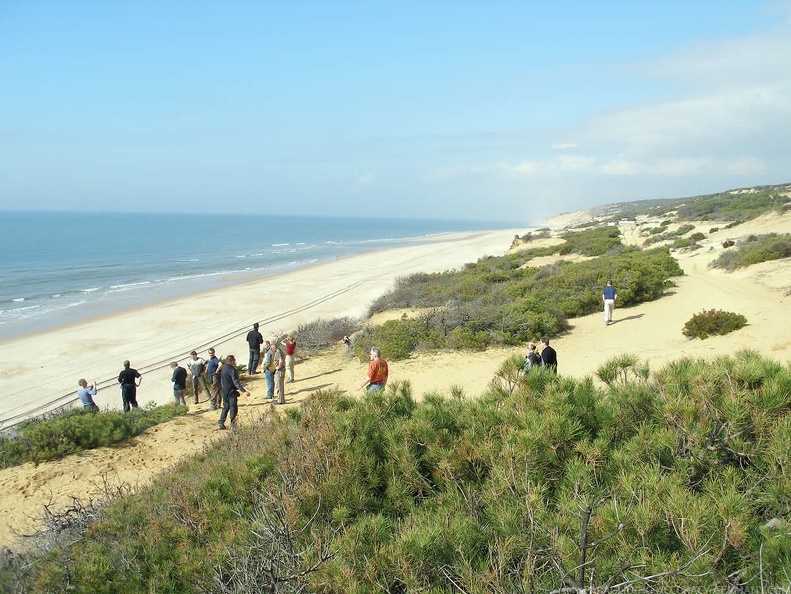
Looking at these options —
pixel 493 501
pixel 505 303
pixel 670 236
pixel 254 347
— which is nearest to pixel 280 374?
pixel 254 347

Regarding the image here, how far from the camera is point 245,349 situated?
21.3 m

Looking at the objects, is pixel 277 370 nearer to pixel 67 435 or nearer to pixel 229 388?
pixel 229 388

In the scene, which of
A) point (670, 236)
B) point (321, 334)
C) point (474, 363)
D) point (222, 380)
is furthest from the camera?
point (670, 236)

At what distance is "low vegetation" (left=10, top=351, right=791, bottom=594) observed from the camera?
2.81 m

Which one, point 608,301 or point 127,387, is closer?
point 127,387

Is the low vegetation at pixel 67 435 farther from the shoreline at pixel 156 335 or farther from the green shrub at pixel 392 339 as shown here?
the green shrub at pixel 392 339

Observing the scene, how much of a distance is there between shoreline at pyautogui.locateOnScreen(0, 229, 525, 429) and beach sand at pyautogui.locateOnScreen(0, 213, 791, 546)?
0.08m

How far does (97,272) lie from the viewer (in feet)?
155

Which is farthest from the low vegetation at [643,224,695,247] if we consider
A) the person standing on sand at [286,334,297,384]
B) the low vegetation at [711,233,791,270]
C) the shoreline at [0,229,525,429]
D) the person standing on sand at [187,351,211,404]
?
the person standing on sand at [187,351,211,404]

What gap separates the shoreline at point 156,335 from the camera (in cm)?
1742

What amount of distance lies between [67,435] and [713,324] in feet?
47.6

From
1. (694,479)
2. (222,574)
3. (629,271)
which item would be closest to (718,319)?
(629,271)

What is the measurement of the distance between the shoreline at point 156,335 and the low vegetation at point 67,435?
11.8ft

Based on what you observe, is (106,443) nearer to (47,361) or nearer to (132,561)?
(132,561)
